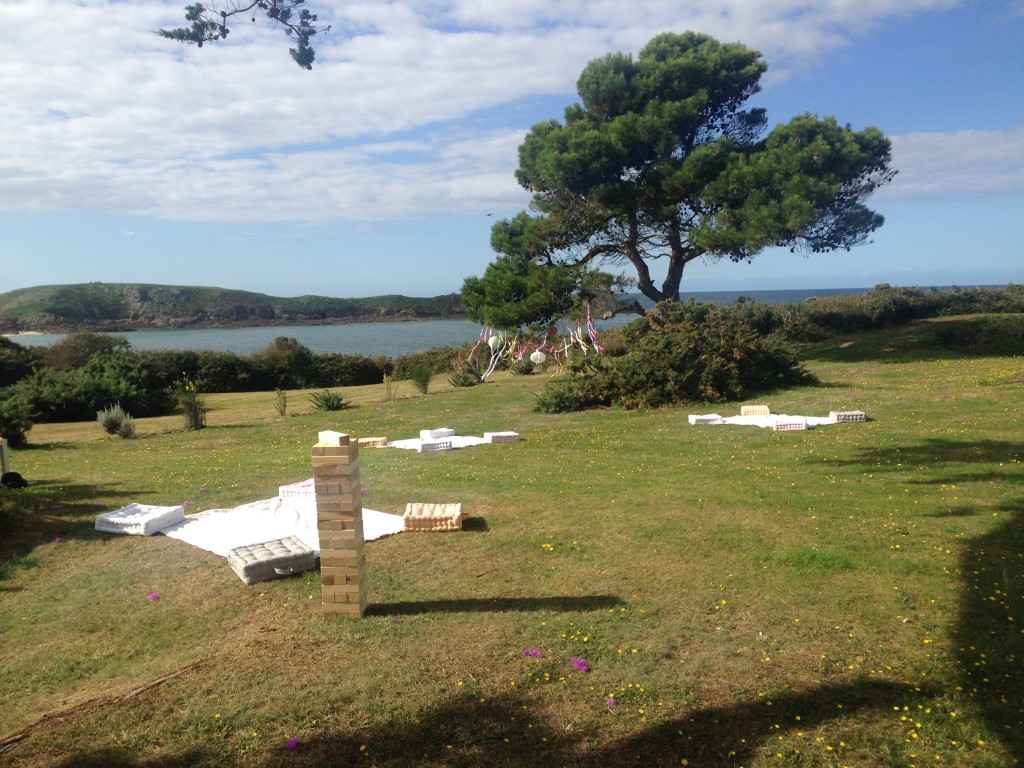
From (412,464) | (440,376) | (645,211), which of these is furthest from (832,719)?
(440,376)

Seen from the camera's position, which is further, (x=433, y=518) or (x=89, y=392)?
(x=89, y=392)

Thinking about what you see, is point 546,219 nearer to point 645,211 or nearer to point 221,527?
point 645,211

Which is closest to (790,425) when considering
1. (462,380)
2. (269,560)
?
(269,560)

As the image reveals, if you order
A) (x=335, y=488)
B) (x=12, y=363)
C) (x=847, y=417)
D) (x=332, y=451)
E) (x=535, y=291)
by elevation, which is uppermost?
(x=535, y=291)

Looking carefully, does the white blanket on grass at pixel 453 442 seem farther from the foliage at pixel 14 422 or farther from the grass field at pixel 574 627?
the foliage at pixel 14 422

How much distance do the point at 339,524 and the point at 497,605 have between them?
131 cm

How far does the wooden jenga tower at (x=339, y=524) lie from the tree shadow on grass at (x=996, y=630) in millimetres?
3787

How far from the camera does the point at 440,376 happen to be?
3062 cm

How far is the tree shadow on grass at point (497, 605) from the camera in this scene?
204 inches

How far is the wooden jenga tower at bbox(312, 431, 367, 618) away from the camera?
16.2ft

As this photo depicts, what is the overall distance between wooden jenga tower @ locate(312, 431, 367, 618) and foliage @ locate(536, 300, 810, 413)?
11.4 m

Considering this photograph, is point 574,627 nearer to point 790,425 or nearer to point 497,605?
point 497,605

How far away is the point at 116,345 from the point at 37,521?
98.3 ft

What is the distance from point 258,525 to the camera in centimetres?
766
